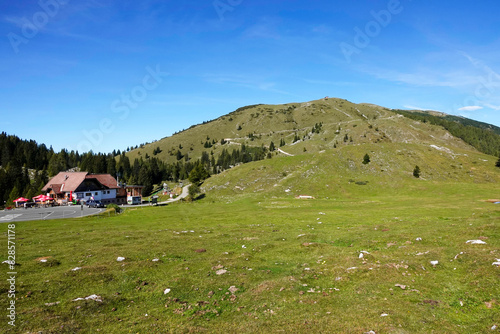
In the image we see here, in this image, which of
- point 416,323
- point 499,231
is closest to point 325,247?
point 416,323

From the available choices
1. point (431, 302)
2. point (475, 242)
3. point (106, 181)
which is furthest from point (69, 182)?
point (475, 242)

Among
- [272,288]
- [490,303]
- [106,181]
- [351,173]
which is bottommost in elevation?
[272,288]

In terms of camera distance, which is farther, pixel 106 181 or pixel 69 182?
pixel 106 181

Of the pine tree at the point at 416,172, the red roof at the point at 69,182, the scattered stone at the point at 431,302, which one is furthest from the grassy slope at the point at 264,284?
the pine tree at the point at 416,172

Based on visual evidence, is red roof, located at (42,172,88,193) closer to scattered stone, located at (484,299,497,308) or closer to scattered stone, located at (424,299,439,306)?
scattered stone, located at (424,299,439,306)

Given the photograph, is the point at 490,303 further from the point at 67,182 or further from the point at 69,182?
the point at 67,182

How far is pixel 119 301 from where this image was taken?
1412 centimetres

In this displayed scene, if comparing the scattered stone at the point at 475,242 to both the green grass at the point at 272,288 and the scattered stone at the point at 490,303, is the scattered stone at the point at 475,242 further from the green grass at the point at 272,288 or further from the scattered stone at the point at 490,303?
the scattered stone at the point at 490,303

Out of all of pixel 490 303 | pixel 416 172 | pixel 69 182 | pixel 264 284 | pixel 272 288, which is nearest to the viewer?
pixel 490 303

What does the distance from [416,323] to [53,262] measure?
81.3 feet

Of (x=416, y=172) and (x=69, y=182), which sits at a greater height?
(x=69, y=182)

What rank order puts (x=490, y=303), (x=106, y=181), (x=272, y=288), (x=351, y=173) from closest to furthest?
(x=490, y=303) → (x=272, y=288) → (x=351, y=173) → (x=106, y=181)

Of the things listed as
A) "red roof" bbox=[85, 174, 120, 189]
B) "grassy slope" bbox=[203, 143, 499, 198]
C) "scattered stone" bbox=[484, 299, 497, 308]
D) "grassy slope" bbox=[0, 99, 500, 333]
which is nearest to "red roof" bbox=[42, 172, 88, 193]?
"red roof" bbox=[85, 174, 120, 189]

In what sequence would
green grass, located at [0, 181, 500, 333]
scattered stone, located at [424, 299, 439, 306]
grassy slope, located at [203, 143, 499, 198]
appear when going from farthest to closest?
grassy slope, located at [203, 143, 499, 198] < scattered stone, located at [424, 299, 439, 306] < green grass, located at [0, 181, 500, 333]
